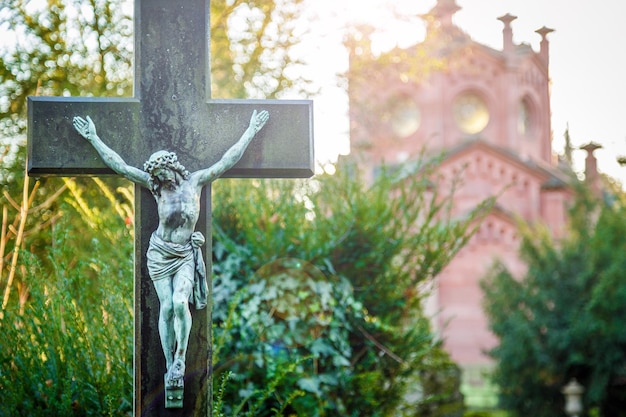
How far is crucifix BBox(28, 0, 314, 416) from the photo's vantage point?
4203 millimetres

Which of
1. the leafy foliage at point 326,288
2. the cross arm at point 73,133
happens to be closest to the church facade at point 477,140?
the leafy foliage at point 326,288

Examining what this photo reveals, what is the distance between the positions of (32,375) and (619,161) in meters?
10.6

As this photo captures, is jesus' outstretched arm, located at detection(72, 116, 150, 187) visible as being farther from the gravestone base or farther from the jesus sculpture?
the gravestone base

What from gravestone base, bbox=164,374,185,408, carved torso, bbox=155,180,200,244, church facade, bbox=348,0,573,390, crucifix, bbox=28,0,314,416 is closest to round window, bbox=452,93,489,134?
church facade, bbox=348,0,573,390

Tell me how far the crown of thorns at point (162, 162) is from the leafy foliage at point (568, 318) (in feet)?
47.6

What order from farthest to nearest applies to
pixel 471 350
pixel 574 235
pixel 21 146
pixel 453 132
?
pixel 453 132 → pixel 471 350 → pixel 574 235 → pixel 21 146

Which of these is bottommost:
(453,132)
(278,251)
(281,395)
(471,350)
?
(471,350)

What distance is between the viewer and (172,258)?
4.09 metres

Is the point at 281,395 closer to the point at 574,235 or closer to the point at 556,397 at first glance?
the point at 556,397

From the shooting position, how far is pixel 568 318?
742 inches

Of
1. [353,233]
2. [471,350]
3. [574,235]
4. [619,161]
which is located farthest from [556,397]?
[353,233]

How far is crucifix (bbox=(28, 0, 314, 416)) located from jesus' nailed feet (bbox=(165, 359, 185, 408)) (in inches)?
2.5

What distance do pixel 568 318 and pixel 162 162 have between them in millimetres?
16129

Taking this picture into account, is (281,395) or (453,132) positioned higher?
(453,132)
